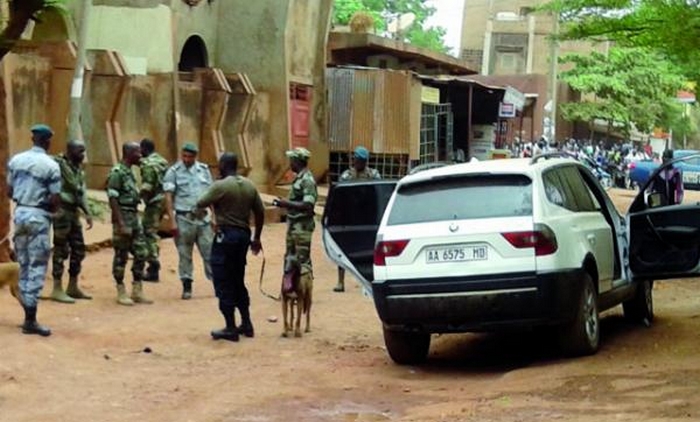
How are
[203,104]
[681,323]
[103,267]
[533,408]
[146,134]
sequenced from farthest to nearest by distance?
[203,104] → [146,134] → [103,267] → [681,323] → [533,408]

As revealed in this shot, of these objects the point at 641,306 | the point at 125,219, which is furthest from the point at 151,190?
the point at 641,306

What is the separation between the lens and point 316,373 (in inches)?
375

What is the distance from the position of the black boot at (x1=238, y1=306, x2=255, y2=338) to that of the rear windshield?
2.15 meters

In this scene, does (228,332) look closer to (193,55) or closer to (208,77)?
(208,77)

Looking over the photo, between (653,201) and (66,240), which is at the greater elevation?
(653,201)

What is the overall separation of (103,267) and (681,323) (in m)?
7.11

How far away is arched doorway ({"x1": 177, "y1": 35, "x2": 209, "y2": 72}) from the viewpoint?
23891 millimetres

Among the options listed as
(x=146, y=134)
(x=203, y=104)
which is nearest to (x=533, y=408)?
(x=146, y=134)

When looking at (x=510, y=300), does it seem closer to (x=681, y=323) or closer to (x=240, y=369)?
(x=240, y=369)

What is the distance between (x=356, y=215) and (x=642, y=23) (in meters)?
4.86

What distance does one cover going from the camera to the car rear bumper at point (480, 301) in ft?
28.8

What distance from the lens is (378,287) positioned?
9141 millimetres

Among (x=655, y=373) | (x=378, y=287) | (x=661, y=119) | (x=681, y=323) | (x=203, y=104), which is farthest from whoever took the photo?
(x=661, y=119)

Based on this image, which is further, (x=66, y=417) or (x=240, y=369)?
(x=240, y=369)
